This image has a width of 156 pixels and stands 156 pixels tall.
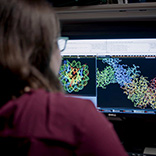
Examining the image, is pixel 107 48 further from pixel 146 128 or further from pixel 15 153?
pixel 15 153

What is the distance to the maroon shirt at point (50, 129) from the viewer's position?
38cm

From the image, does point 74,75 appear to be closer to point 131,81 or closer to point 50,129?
point 131,81

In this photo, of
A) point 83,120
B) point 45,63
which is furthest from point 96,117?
point 45,63

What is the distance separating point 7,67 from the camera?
0.45 metres

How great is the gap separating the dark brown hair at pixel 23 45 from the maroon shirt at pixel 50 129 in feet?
0.18

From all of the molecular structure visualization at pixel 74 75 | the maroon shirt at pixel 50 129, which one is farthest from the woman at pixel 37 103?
the molecular structure visualization at pixel 74 75

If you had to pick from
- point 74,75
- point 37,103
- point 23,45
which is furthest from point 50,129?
point 74,75

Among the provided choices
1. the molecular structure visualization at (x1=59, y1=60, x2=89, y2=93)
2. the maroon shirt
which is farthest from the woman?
the molecular structure visualization at (x1=59, y1=60, x2=89, y2=93)

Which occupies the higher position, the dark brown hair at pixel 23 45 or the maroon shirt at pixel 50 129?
the dark brown hair at pixel 23 45

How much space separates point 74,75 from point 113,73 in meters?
0.18

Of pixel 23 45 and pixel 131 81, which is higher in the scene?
pixel 23 45

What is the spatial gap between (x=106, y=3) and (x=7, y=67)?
638 mm

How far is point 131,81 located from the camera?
2.98ft

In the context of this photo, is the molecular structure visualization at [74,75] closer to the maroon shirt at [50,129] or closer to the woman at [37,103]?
the woman at [37,103]
